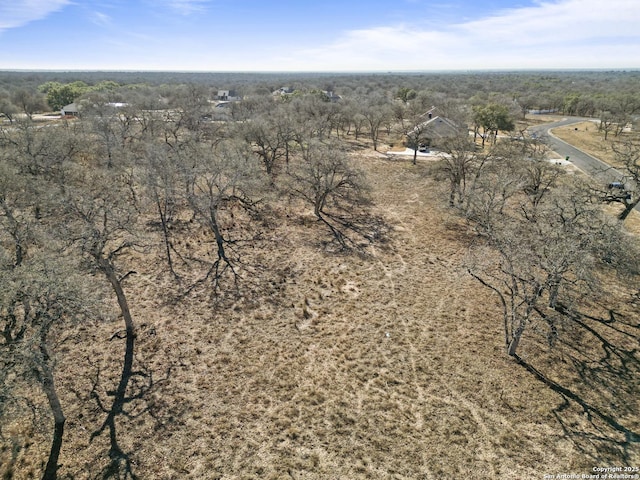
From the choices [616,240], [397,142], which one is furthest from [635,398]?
[397,142]

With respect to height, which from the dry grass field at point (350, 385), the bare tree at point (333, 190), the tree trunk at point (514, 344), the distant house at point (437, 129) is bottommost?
the dry grass field at point (350, 385)

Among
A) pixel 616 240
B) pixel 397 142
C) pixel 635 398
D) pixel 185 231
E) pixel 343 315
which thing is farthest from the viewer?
pixel 397 142

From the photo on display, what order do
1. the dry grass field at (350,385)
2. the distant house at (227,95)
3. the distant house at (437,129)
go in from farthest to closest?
the distant house at (227,95), the distant house at (437,129), the dry grass field at (350,385)

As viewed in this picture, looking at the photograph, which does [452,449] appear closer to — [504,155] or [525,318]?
[525,318]

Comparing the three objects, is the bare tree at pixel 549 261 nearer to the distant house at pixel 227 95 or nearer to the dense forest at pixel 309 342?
the dense forest at pixel 309 342

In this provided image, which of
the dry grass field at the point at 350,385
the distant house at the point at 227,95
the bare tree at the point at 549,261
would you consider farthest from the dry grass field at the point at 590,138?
the distant house at the point at 227,95

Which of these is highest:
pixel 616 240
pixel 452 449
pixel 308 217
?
pixel 616 240

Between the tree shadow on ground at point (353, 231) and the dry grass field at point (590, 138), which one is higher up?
the dry grass field at point (590, 138)
